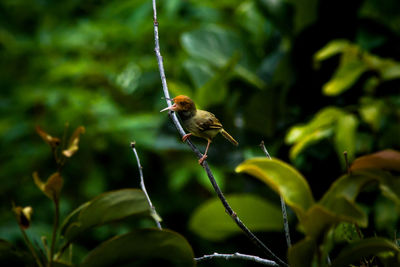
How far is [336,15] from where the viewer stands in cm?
211

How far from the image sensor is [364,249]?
58 centimetres

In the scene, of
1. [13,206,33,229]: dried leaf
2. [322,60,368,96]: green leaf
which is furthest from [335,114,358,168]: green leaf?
[13,206,33,229]: dried leaf

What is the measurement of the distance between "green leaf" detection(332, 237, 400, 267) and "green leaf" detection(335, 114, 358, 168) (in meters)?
1.03

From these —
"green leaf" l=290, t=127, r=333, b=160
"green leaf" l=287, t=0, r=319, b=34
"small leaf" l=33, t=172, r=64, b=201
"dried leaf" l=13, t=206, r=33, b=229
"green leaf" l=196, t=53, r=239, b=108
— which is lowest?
"green leaf" l=290, t=127, r=333, b=160

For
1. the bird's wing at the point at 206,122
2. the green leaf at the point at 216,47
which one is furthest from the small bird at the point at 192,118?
the green leaf at the point at 216,47

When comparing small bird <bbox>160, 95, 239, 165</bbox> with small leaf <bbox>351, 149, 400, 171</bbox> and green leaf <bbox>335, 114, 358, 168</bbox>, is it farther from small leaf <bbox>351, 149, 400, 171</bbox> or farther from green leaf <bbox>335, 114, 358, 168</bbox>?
green leaf <bbox>335, 114, 358, 168</bbox>

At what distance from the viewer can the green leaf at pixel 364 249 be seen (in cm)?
56

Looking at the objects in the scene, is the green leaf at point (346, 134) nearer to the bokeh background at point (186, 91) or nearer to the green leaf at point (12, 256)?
the bokeh background at point (186, 91)

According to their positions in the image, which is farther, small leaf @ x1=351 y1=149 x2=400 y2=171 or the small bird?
the small bird

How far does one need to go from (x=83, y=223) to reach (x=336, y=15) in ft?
5.77

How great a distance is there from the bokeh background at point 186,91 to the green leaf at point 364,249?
97cm

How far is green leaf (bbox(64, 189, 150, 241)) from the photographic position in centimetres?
67

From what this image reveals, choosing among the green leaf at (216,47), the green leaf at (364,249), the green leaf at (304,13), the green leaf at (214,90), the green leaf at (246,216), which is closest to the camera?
the green leaf at (364,249)

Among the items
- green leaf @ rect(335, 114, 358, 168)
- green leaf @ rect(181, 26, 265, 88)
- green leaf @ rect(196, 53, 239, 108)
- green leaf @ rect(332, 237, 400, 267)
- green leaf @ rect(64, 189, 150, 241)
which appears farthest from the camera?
green leaf @ rect(181, 26, 265, 88)
